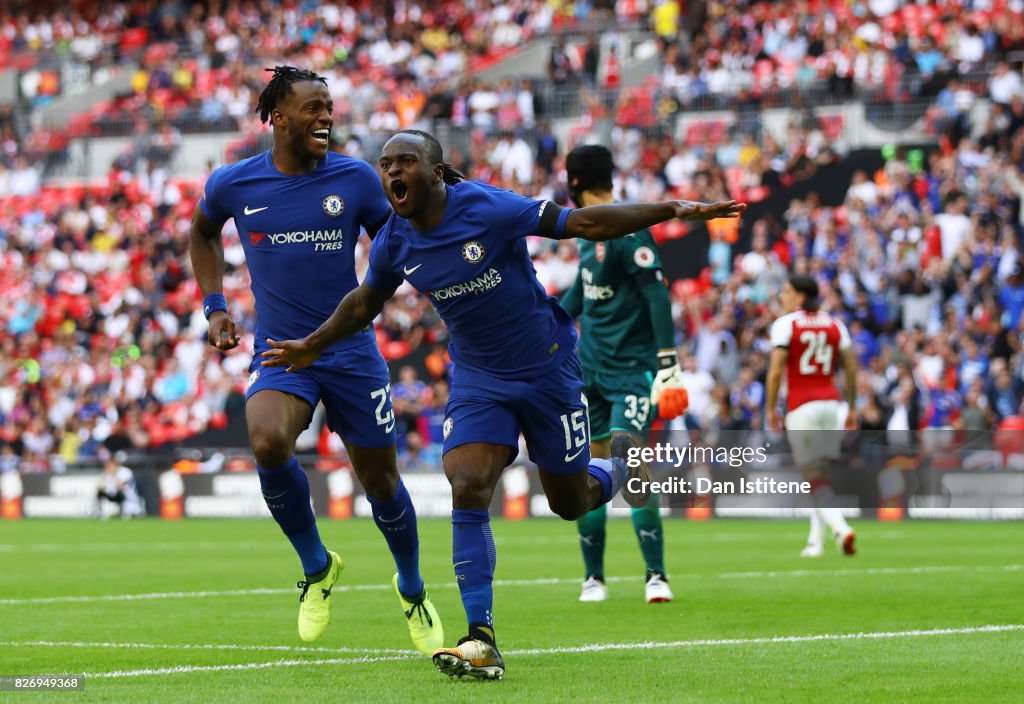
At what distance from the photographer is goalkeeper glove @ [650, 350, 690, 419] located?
10.8 m

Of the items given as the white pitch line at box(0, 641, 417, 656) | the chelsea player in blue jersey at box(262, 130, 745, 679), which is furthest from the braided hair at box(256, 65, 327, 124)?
the white pitch line at box(0, 641, 417, 656)

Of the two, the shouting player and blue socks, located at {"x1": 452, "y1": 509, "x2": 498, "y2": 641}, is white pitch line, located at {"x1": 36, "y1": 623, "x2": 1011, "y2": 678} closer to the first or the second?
blue socks, located at {"x1": 452, "y1": 509, "x2": 498, "y2": 641}

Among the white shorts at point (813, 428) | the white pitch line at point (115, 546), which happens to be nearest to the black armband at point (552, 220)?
the white shorts at point (813, 428)

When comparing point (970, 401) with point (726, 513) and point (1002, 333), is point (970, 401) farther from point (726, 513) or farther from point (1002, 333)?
point (726, 513)

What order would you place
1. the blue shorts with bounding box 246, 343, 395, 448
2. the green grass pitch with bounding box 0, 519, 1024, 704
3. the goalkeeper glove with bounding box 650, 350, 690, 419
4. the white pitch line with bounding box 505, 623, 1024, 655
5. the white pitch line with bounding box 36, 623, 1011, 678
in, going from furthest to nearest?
the goalkeeper glove with bounding box 650, 350, 690, 419 → the blue shorts with bounding box 246, 343, 395, 448 → the white pitch line with bounding box 505, 623, 1024, 655 → the white pitch line with bounding box 36, 623, 1011, 678 → the green grass pitch with bounding box 0, 519, 1024, 704

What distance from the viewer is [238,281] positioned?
105 ft

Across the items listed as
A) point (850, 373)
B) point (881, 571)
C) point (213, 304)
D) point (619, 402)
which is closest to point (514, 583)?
point (619, 402)

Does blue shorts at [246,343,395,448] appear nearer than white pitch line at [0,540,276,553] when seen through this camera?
Yes

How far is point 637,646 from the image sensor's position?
8.93 meters

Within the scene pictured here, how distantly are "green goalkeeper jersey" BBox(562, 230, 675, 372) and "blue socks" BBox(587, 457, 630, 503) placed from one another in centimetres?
212

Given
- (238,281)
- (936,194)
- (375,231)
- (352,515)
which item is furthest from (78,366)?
(375,231)

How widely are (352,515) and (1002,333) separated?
9.20m

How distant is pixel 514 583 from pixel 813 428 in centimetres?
440

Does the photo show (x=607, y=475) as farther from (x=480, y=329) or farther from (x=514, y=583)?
(x=514, y=583)
